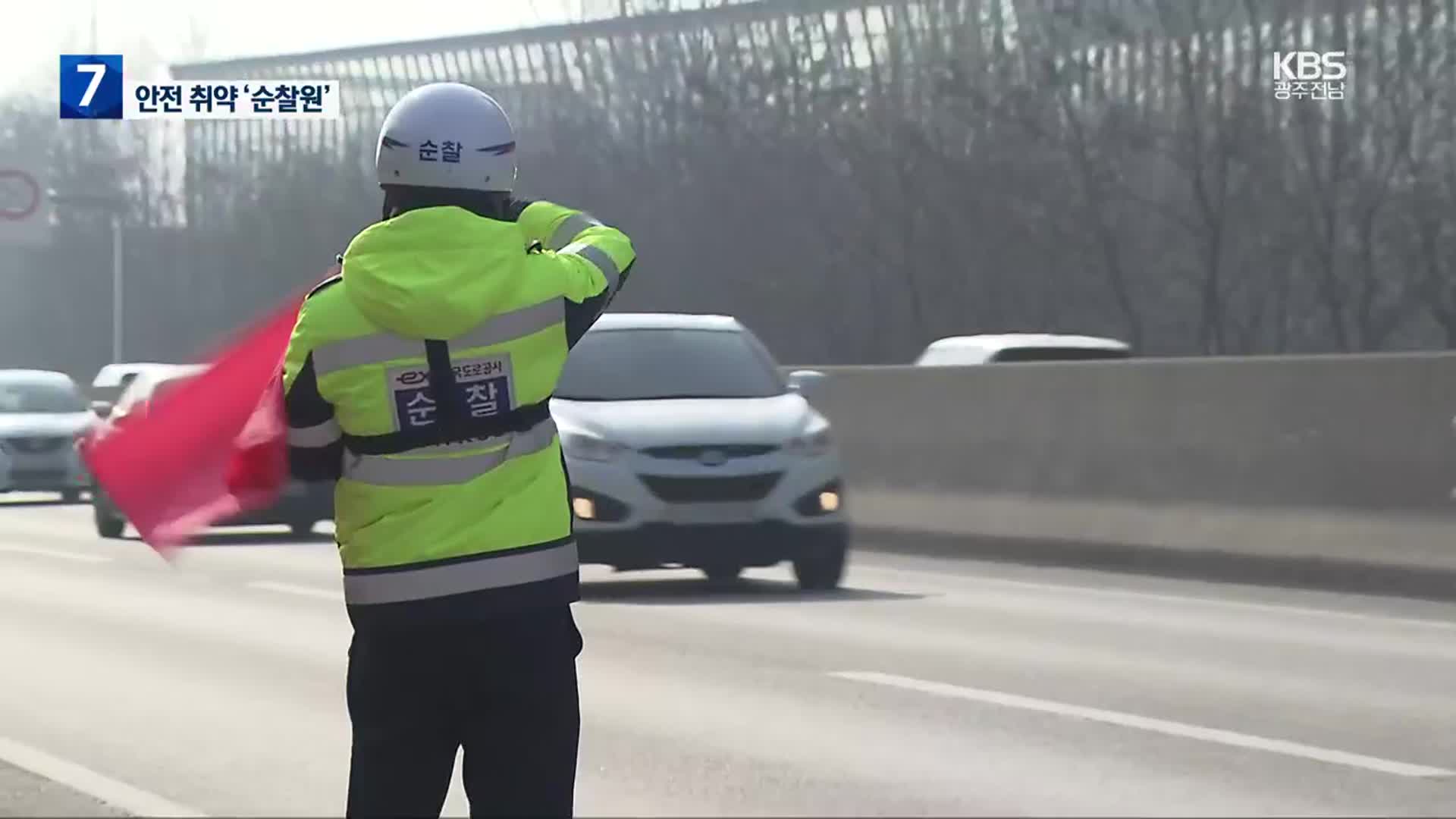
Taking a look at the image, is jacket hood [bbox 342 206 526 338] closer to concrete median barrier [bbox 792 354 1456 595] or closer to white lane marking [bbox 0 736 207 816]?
white lane marking [bbox 0 736 207 816]

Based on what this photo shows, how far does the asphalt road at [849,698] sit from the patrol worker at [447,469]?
1.28 m

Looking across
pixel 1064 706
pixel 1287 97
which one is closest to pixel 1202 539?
pixel 1064 706

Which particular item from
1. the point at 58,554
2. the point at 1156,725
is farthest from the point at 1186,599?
the point at 58,554

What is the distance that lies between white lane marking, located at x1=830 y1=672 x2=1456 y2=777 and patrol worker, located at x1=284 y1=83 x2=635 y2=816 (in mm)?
5088

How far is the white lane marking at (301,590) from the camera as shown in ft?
55.1

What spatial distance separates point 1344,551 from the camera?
16984 millimetres

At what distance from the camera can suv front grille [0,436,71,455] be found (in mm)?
32188

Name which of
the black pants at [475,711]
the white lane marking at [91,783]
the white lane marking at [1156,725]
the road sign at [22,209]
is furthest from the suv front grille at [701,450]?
the road sign at [22,209]

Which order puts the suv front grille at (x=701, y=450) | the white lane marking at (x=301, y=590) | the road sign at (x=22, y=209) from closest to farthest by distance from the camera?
the suv front grille at (x=701, y=450) → the white lane marking at (x=301, y=590) → the road sign at (x=22, y=209)

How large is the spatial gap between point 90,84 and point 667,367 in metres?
25.6

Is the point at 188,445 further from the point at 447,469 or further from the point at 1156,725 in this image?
the point at 1156,725

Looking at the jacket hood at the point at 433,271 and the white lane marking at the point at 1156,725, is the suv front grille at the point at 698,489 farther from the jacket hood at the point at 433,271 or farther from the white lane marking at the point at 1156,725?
the jacket hood at the point at 433,271

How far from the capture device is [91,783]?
357 inches

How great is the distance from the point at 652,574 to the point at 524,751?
1397 cm
